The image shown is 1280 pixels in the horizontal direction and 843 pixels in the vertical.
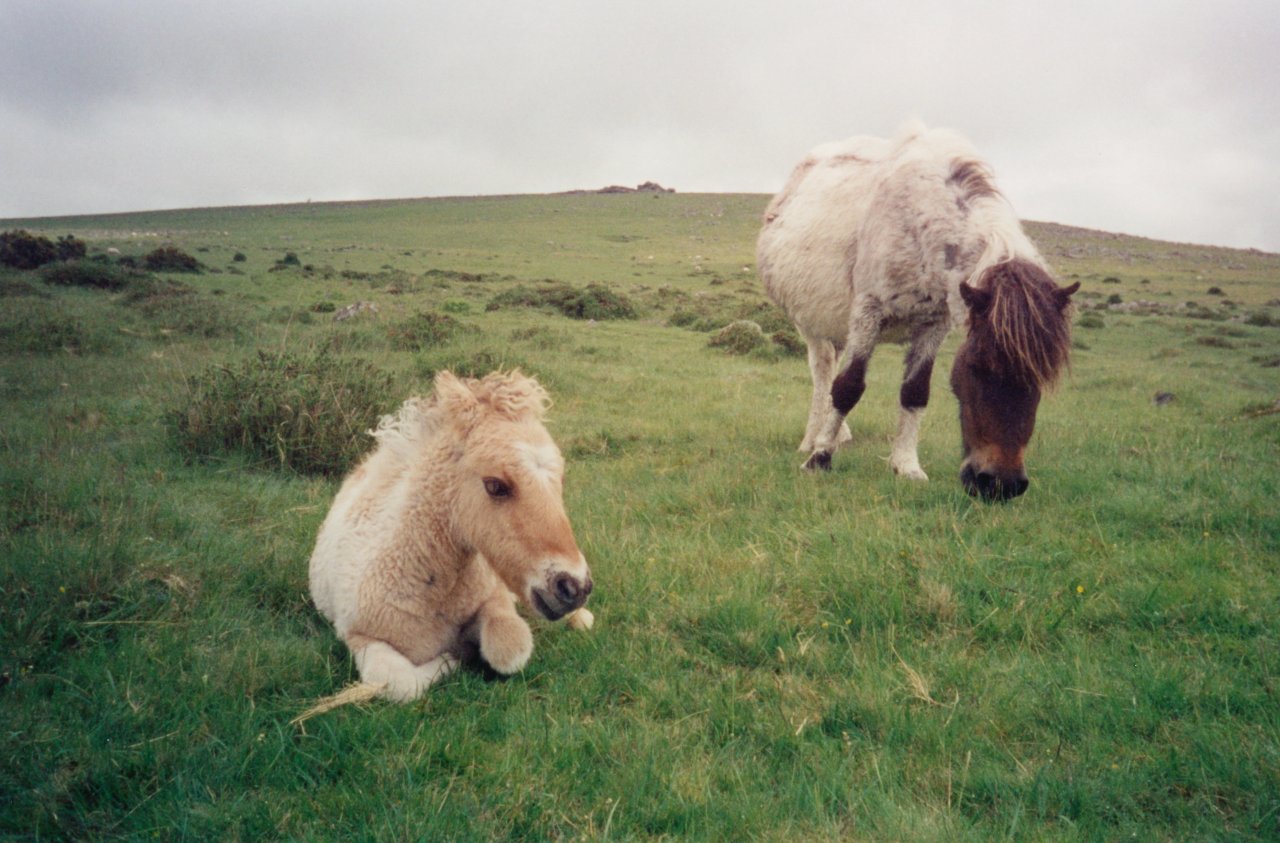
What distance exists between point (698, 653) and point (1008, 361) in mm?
3196

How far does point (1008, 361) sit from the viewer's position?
525 cm

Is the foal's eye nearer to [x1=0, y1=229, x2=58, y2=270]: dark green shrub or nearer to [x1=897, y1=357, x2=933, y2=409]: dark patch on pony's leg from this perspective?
[x1=897, y1=357, x2=933, y2=409]: dark patch on pony's leg

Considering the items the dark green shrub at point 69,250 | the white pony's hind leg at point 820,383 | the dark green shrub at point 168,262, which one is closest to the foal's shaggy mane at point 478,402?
the white pony's hind leg at point 820,383

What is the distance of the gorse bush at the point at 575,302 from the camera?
2217 cm

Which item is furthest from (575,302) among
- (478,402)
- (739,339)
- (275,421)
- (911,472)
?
(478,402)

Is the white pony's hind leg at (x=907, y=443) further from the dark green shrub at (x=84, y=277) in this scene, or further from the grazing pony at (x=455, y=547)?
the dark green shrub at (x=84, y=277)

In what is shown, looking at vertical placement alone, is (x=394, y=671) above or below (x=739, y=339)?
below

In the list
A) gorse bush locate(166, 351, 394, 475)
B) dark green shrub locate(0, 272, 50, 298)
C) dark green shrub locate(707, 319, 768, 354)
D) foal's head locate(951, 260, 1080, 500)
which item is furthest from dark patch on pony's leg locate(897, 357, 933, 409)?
dark green shrub locate(0, 272, 50, 298)

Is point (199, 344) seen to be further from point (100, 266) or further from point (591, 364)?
point (100, 266)

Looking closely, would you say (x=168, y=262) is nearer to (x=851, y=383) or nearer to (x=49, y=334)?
(x=49, y=334)

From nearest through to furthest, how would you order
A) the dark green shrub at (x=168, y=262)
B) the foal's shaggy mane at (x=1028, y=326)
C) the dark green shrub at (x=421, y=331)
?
the foal's shaggy mane at (x=1028, y=326) → the dark green shrub at (x=421, y=331) → the dark green shrub at (x=168, y=262)

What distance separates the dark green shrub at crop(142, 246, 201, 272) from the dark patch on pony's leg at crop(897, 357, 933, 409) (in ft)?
91.1

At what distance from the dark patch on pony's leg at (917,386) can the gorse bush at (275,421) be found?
5357mm

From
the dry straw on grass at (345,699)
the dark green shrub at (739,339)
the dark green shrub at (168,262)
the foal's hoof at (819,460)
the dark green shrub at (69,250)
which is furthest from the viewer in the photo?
the dark green shrub at (168,262)
